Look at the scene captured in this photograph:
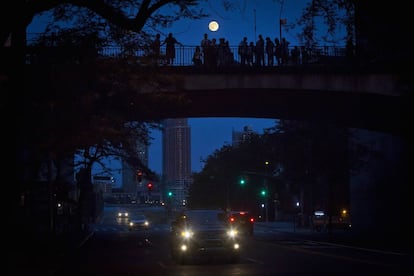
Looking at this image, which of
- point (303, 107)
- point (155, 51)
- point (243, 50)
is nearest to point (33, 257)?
point (155, 51)

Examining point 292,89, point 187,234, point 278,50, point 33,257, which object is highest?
point 278,50

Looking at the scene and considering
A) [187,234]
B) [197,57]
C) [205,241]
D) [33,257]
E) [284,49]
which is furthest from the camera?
[197,57]

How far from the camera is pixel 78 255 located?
98.2 feet

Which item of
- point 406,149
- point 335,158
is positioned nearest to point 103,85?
point 335,158

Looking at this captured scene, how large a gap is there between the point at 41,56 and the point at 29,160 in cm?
745

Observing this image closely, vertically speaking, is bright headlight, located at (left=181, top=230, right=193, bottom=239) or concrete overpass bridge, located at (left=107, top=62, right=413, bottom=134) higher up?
concrete overpass bridge, located at (left=107, top=62, right=413, bottom=134)

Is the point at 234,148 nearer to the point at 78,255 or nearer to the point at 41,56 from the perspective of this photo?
the point at 78,255

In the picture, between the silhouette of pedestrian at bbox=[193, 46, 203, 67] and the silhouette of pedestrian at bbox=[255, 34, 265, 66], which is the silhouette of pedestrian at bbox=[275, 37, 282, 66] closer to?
the silhouette of pedestrian at bbox=[255, 34, 265, 66]

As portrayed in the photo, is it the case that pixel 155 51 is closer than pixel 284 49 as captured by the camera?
Yes

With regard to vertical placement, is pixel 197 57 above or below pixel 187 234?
above

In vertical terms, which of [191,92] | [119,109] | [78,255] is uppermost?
[191,92]

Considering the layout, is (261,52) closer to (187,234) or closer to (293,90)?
(293,90)

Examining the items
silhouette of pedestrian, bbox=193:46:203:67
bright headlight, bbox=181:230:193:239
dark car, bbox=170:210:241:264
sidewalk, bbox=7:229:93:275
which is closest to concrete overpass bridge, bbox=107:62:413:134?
silhouette of pedestrian, bbox=193:46:203:67

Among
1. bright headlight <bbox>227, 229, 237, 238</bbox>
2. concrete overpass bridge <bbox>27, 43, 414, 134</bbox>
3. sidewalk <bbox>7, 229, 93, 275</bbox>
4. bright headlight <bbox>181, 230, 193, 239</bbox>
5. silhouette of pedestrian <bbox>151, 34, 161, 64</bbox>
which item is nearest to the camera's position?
silhouette of pedestrian <bbox>151, 34, 161, 64</bbox>
